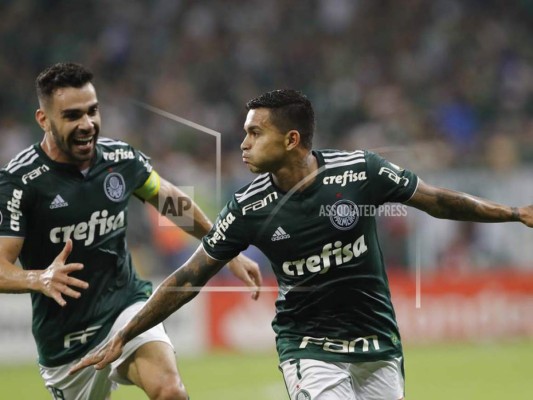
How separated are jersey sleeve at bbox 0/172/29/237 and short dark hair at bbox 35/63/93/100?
595mm

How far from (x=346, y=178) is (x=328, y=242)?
0.37 meters

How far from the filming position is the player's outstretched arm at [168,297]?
5.71 m

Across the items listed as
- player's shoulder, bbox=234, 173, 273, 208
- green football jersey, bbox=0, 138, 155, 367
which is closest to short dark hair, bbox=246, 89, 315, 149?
player's shoulder, bbox=234, 173, 273, 208

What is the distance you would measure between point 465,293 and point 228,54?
19.6ft

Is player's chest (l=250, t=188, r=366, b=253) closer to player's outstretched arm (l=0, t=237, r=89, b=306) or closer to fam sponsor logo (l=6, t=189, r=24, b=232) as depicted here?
player's outstretched arm (l=0, t=237, r=89, b=306)

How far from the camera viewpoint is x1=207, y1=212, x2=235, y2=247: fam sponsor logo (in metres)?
5.68

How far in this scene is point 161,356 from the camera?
6344 mm

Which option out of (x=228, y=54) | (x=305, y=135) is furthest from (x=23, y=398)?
(x=228, y=54)

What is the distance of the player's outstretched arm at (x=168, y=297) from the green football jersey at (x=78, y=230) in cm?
89

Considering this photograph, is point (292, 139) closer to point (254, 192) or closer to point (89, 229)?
point (254, 192)

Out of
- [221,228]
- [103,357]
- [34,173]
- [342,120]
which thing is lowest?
[103,357]

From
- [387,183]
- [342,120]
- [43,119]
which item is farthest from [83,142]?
[342,120]

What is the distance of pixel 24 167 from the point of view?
6.34 metres

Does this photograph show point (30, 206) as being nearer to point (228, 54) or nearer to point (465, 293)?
point (465, 293)
